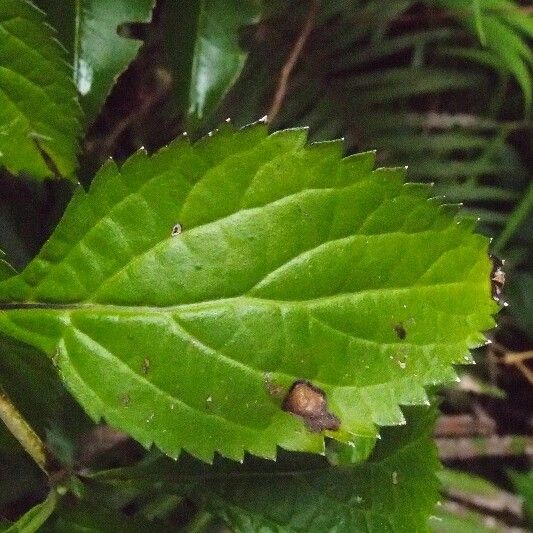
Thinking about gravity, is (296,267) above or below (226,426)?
above

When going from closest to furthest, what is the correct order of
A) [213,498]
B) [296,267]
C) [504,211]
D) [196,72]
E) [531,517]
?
[296,267], [213,498], [196,72], [531,517], [504,211]

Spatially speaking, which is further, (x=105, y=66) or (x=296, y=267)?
(x=105, y=66)

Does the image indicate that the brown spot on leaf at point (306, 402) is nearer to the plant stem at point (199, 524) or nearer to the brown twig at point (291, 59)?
the plant stem at point (199, 524)

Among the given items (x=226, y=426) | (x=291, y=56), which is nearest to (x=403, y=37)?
(x=291, y=56)

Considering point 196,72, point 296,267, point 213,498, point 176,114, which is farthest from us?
point 176,114

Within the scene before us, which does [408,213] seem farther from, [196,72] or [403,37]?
[403,37]

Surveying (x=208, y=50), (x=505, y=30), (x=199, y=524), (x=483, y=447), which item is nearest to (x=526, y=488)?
(x=483, y=447)

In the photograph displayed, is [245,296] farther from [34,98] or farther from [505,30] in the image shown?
[505,30]
